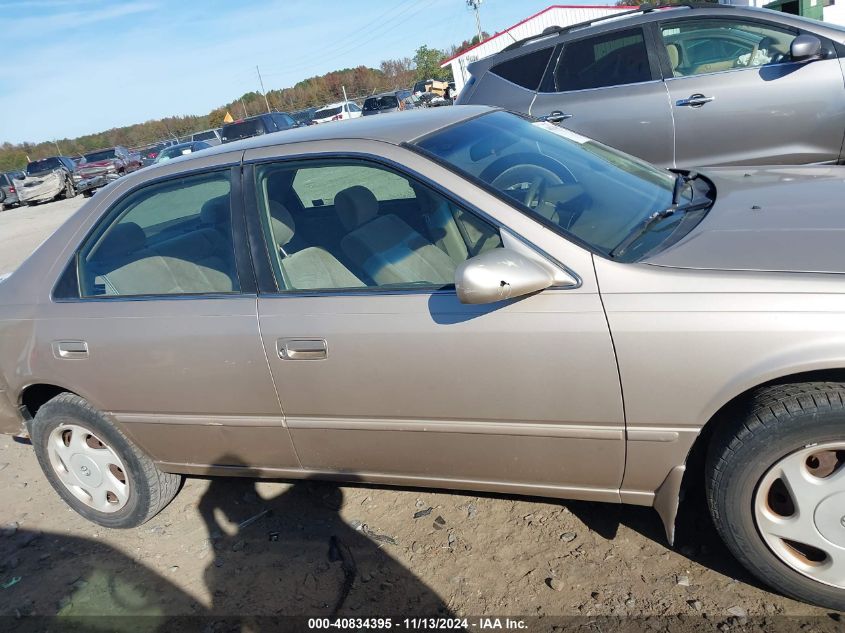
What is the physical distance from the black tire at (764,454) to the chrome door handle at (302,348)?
53.6 inches

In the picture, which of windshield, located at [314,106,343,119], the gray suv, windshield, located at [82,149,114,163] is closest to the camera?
the gray suv

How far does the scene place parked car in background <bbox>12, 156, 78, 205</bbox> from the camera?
23953mm

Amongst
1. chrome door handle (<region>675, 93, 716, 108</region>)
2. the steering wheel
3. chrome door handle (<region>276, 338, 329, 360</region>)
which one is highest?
the steering wheel

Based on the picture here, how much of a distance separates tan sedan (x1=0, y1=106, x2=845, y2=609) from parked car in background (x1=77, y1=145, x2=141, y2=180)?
2273 centimetres

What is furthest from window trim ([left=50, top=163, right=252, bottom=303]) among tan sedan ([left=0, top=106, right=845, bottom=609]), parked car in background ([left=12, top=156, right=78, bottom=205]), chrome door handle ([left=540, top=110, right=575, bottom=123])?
parked car in background ([left=12, top=156, right=78, bottom=205])

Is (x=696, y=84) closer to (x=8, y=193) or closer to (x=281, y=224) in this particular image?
(x=281, y=224)

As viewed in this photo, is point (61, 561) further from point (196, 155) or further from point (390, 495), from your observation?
point (196, 155)

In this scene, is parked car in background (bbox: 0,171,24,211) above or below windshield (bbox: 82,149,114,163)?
below

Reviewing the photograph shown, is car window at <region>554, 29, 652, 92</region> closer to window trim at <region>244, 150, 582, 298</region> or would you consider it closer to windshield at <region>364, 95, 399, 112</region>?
window trim at <region>244, 150, 582, 298</region>

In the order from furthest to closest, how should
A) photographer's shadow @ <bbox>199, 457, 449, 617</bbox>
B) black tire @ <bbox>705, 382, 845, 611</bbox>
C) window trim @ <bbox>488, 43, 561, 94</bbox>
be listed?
window trim @ <bbox>488, 43, 561, 94</bbox> → photographer's shadow @ <bbox>199, 457, 449, 617</bbox> → black tire @ <bbox>705, 382, 845, 611</bbox>

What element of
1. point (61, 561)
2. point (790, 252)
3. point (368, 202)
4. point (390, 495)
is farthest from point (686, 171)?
point (61, 561)

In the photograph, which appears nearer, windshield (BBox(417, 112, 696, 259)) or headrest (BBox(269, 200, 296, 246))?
windshield (BBox(417, 112, 696, 259))

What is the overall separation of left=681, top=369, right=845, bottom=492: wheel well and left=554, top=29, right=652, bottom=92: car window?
4311 millimetres

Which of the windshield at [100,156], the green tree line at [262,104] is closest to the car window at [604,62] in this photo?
the windshield at [100,156]
